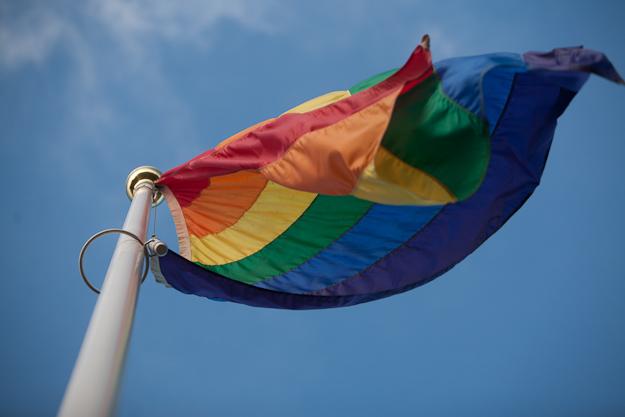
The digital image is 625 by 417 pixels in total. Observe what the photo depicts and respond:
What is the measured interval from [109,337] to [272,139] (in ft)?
7.23

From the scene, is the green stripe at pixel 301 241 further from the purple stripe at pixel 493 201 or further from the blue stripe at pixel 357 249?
the purple stripe at pixel 493 201

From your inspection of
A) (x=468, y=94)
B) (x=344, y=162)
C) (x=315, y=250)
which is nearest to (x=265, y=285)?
(x=315, y=250)

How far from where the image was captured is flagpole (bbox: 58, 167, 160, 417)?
233 centimetres

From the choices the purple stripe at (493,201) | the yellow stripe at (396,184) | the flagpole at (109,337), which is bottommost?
the flagpole at (109,337)

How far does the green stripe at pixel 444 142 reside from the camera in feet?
12.2

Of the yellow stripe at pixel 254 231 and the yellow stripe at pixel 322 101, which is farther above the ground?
the yellow stripe at pixel 322 101

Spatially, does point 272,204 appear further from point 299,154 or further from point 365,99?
point 365,99

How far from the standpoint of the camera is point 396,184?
12.2 feet

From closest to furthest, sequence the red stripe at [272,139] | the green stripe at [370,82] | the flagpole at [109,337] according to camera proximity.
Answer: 1. the flagpole at [109,337]
2. the red stripe at [272,139]
3. the green stripe at [370,82]

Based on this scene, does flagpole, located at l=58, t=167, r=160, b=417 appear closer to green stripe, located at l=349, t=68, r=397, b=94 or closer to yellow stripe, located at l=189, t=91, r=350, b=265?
yellow stripe, located at l=189, t=91, r=350, b=265

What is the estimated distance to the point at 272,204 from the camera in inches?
201

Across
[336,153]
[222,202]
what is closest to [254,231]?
[222,202]

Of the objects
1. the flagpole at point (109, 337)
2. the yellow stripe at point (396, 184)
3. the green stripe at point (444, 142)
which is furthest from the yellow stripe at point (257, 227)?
the yellow stripe at point (396, 184)

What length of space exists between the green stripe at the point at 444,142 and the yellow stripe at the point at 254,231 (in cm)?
139
